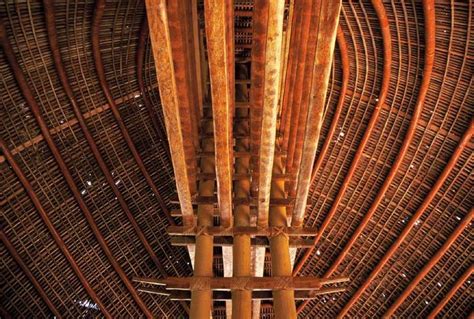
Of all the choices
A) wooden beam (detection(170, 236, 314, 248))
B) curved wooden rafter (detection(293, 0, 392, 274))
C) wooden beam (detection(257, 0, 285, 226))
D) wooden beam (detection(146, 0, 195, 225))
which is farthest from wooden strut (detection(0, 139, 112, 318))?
curved wooden rafter (detection(293, 0, 392, 274))

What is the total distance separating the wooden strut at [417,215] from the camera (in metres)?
6.79

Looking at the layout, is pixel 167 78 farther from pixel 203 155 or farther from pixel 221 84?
pixel 203 155

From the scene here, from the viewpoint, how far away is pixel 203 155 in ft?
19.7

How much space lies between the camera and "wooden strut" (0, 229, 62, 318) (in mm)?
6422

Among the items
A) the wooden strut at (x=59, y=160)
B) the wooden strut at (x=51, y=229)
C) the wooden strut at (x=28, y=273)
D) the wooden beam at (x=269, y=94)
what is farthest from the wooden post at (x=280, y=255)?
the wooden strut at (x=28, y=273)

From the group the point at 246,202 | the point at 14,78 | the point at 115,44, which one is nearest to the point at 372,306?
the point at 246,202

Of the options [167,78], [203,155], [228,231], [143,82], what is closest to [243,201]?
[228,231]

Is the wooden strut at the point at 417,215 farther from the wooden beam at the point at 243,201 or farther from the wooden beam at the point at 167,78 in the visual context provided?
the wooden beam at the point at 167,78

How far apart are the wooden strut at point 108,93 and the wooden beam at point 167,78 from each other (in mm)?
2959

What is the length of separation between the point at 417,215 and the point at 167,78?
620cm

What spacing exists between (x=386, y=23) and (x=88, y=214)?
619 cm

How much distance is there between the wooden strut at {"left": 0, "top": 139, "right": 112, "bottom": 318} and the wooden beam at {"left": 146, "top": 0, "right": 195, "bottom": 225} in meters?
3.12

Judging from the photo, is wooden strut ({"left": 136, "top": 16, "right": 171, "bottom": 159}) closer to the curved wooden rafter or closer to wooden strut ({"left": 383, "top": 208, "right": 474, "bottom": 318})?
the curved wooden rafter

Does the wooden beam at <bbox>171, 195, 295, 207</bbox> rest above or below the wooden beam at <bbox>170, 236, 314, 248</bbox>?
above
